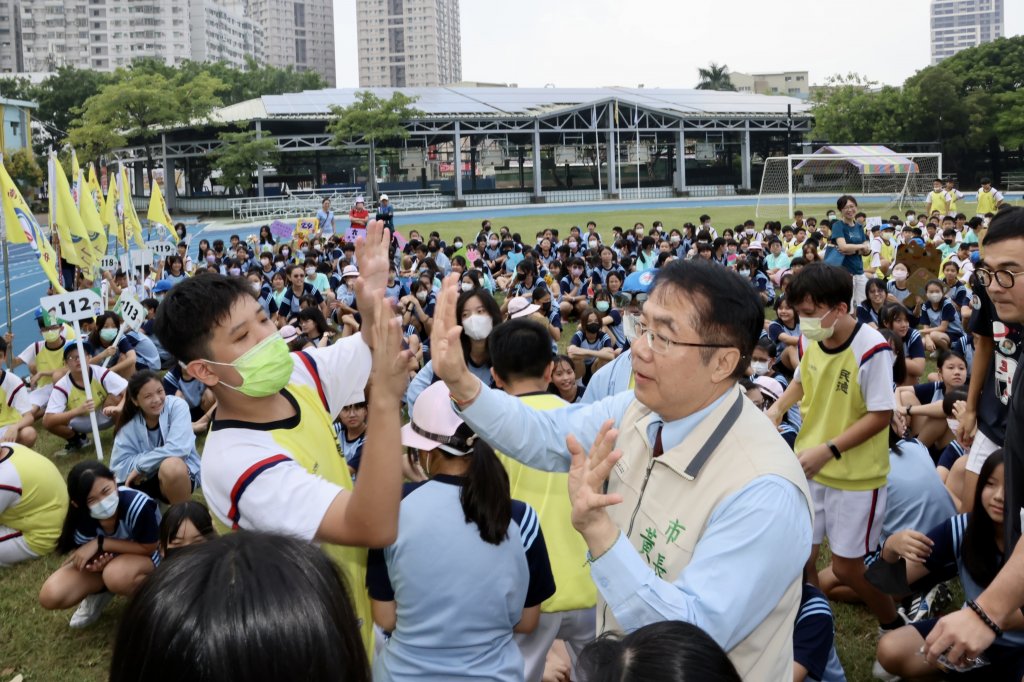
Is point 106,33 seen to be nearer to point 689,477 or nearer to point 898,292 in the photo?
point 898,292

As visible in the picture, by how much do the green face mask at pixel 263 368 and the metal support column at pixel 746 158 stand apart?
51.5m

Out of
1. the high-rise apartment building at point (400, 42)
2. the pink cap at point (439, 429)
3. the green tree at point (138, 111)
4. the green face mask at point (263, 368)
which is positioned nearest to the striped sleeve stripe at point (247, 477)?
the green face mask at point (263, 368)

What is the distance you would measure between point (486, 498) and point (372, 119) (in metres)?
42.2

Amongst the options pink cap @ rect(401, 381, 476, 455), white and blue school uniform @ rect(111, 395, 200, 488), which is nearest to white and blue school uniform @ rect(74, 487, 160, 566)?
white and blue school uniform @ rect(111, 395, 200, 488)

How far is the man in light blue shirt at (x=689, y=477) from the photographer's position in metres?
1.87

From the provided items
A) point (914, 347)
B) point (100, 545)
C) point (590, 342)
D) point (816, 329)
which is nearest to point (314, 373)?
point (816, 329)

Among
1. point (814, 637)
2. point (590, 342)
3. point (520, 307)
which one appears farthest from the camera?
point (590, 342)

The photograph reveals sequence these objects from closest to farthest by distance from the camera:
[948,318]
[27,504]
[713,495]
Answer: [713,495]
[27,504]
[948,318]

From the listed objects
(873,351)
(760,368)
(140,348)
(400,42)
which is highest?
(400,42)

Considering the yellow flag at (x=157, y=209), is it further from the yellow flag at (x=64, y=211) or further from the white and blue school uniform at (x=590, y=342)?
the white and blue school uniform at (x=590, y=342)

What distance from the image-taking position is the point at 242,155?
41.6 m

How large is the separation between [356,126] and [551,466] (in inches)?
1671

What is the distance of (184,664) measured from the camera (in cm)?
106

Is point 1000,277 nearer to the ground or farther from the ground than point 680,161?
nearer to the ground
